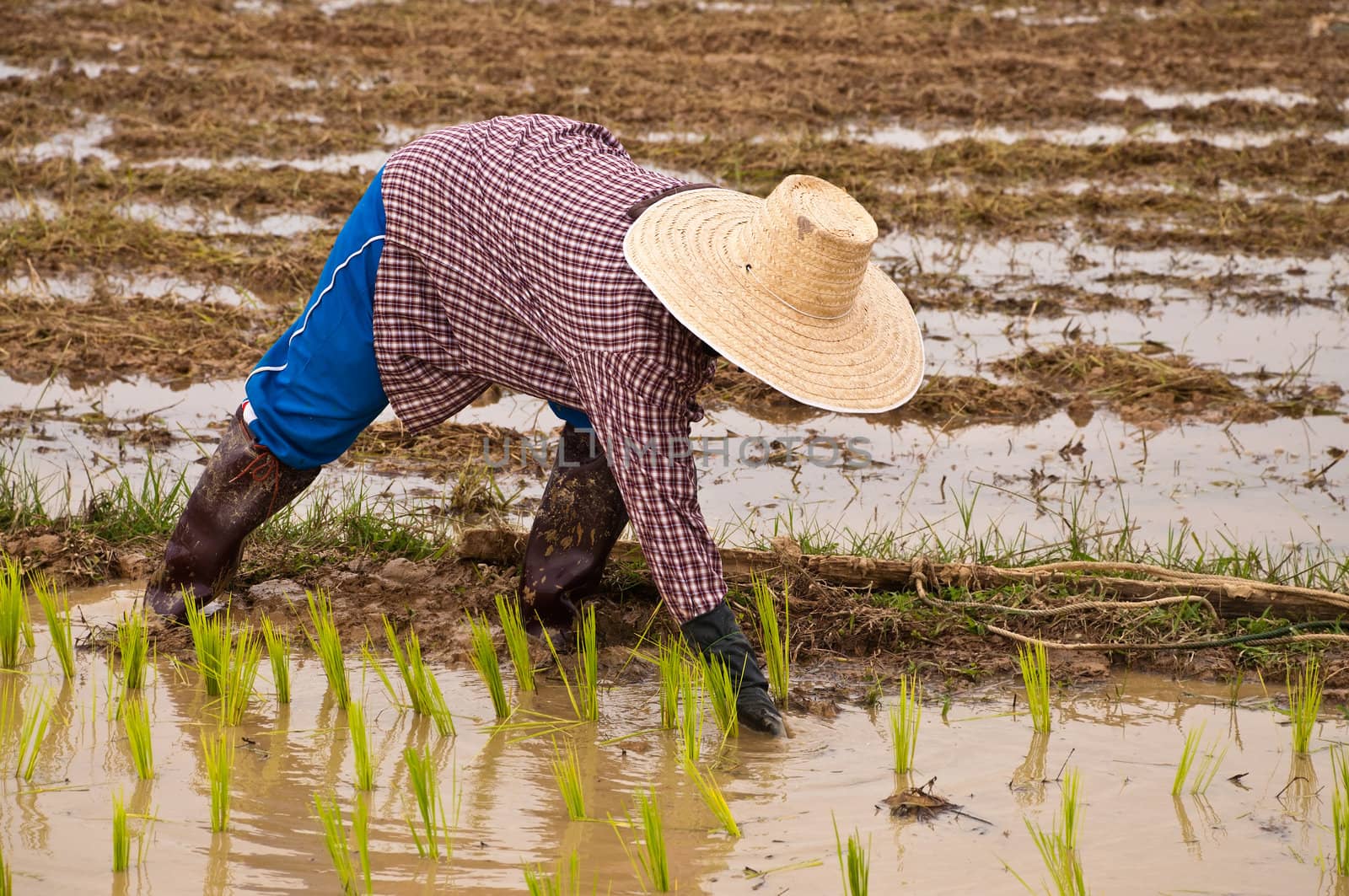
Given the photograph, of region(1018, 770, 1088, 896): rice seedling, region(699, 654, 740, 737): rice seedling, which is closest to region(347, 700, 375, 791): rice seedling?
region(699, 654, 740, 737): rice seedling

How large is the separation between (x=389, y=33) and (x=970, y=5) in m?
6.21

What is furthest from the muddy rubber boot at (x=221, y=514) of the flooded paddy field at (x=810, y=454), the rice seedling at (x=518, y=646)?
the rice seedling at (x=518, y=646)

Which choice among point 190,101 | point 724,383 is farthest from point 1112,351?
point 190,101

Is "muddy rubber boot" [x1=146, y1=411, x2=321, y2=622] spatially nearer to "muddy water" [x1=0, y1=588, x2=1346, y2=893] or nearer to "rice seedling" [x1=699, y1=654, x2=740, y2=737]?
"muddy water" [x1=0, y1=588, x2=1346, y2=893]

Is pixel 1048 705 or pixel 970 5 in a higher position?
pixel 970 5

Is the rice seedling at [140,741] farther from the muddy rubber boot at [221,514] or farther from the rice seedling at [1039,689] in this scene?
the rice seedling at [1039,689]

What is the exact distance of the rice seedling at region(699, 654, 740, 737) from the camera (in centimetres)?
283

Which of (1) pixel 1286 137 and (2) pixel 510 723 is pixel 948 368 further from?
(1) pixel 1286 137

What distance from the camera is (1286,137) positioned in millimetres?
9320

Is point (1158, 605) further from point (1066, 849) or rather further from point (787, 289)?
point (787, 289)

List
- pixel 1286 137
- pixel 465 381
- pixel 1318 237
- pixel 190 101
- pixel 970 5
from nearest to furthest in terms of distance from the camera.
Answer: pixel 465 381 < pixel 1318 237 < pixel 1286 137 < pixel 190 101 < pixel 970 5

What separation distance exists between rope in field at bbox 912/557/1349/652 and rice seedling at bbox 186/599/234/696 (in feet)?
5.44

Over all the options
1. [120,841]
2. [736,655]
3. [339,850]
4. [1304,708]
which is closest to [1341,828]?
[1304,708]

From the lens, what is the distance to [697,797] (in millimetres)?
2764
